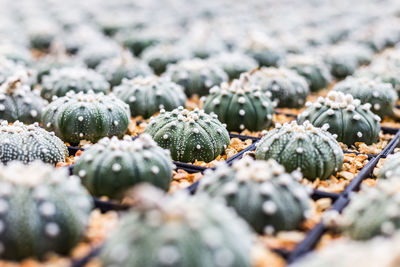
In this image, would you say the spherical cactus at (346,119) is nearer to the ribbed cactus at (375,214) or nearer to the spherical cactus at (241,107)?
the spherical cactus at (241,107)

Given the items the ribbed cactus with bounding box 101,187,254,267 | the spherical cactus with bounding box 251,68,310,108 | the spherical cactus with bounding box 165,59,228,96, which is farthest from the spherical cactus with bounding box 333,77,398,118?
the ribbed cactus with bounding box 101,187,254,267

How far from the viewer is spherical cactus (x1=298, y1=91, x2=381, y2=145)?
495 cm

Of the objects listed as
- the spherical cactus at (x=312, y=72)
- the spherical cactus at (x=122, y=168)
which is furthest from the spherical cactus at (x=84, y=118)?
the spherical cactus at (x=312, y=72)

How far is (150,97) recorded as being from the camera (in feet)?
19.6

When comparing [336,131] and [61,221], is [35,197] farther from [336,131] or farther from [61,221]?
[336,131]

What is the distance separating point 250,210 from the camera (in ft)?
10.3

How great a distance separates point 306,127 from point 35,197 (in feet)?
7.52

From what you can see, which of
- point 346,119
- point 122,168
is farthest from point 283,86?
point 122,168

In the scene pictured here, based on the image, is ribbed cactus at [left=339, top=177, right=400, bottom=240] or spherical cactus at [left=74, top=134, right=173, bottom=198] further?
spherical cactus at [left=74, top=134, right=173, bottom=198]

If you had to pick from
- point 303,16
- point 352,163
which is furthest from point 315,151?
point 303,16

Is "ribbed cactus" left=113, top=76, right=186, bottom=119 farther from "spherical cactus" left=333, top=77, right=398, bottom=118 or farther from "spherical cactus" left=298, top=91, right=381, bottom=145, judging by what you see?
"spherical cactus" left=333, top=77, right=398, bottom=118

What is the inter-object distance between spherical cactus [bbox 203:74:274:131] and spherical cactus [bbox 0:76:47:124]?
183 cm

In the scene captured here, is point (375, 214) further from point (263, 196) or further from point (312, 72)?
point (312, 72)

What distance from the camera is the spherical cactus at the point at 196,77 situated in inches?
275
